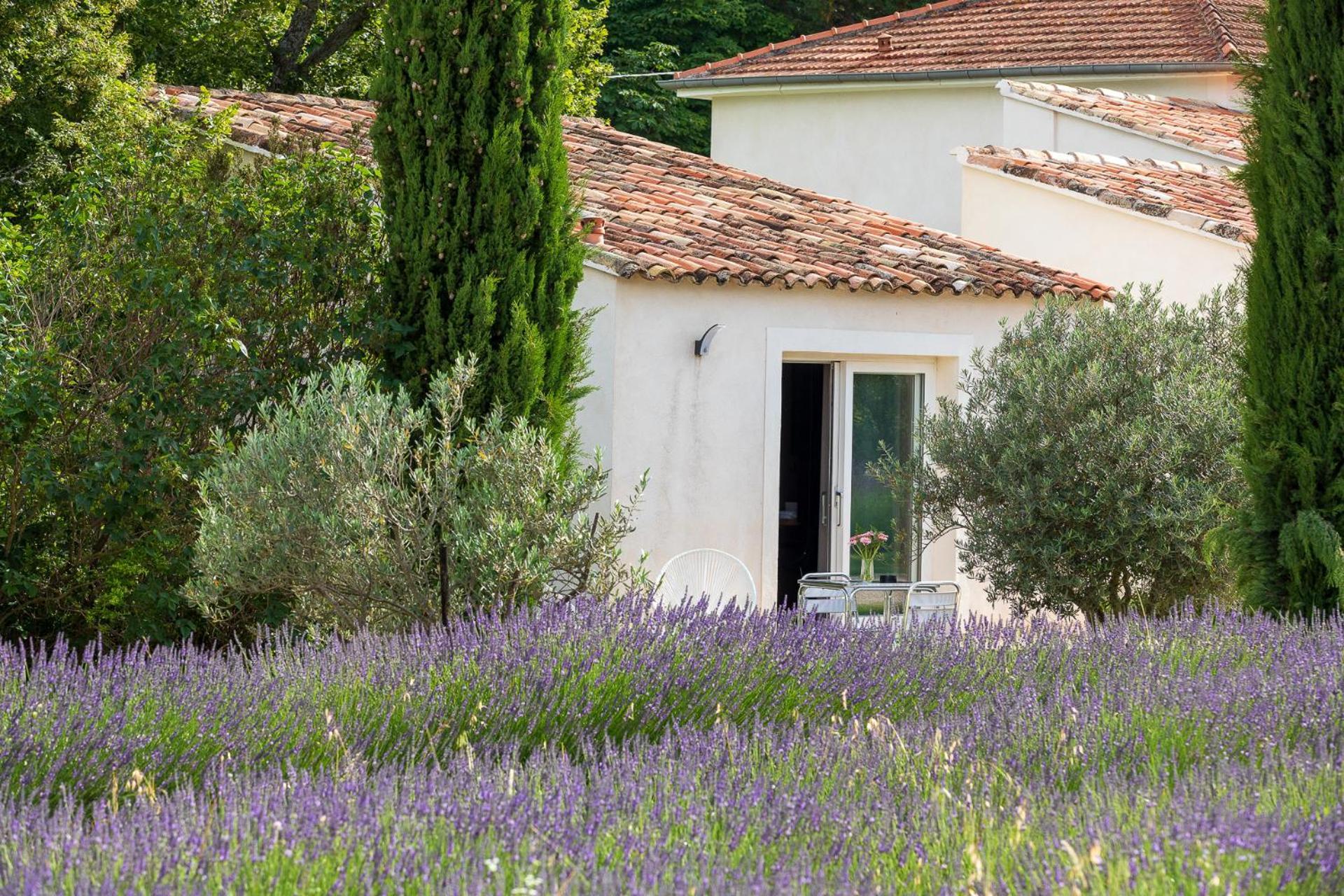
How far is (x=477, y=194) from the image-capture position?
8203 mm

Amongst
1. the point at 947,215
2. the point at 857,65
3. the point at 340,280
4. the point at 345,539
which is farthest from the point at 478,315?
the point at 857,65

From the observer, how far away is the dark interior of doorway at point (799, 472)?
41.9 feet

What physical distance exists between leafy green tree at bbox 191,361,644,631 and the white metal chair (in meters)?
3.58

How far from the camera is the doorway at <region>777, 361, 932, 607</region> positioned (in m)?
12.2

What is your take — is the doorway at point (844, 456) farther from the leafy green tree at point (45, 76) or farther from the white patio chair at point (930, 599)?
the leafy green tree at point (45, 76)

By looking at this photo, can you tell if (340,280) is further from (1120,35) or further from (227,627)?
(1120,35)

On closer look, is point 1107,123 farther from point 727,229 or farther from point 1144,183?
point 727,229

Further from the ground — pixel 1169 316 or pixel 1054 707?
pixel 1169 316

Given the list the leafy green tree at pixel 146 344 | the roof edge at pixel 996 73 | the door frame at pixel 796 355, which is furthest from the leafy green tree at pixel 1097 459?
the roof edge at pixel 996 73

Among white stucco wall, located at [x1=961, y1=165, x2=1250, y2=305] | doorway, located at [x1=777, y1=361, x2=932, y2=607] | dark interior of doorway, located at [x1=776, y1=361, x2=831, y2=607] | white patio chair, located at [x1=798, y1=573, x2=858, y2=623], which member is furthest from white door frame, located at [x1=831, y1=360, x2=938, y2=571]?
white stucco wall, located at [x1=961, y1=165, x2=1250, y2=305]

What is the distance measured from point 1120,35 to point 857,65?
11.6 ft

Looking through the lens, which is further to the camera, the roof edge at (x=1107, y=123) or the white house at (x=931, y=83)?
the white house at (x=931, y=83)

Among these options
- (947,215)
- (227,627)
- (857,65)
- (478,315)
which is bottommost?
(227,627)

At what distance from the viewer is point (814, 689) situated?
17.6 feet
